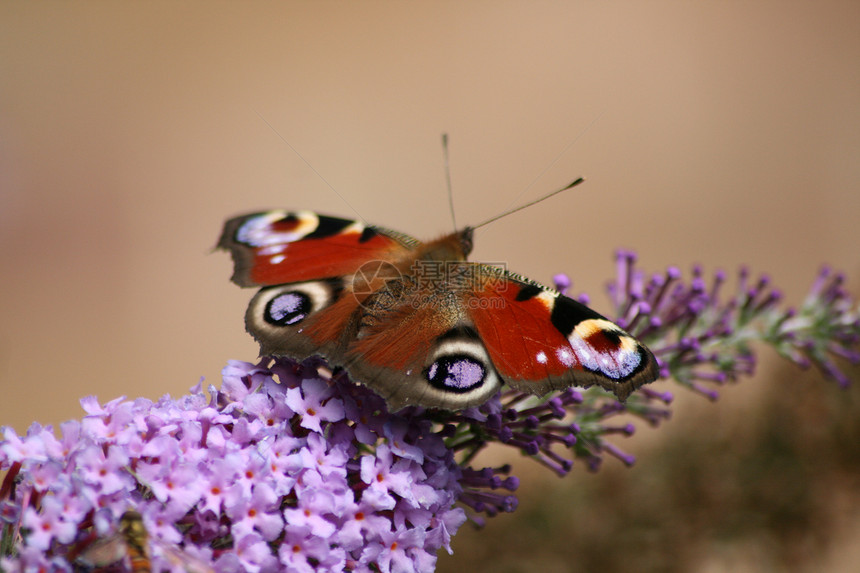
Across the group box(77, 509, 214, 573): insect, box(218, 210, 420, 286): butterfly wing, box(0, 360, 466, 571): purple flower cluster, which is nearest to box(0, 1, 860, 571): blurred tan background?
box(218, 210, 420, 286): butterfly wing

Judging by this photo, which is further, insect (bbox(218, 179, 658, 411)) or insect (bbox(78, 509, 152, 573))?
insect (bbox(218, 179, 658, 411))

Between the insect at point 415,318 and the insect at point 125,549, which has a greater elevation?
the insect at point 415,318
